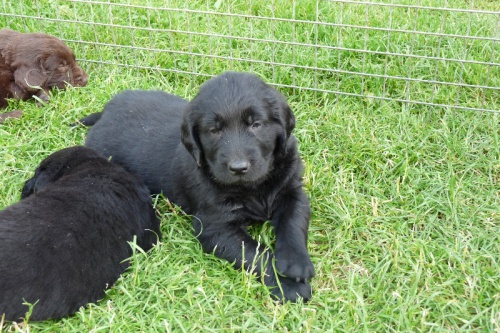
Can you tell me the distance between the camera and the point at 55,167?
3.50 meters

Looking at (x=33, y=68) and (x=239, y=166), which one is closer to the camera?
(x=239, y=166)

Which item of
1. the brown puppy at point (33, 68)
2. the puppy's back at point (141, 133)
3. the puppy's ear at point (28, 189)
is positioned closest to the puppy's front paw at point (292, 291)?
the puppy's back at point (141, 133)

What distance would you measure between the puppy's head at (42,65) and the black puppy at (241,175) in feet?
4.86

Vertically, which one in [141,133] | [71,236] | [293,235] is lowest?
[293,235]

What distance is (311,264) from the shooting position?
9.77ft

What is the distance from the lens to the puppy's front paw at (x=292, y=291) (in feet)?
9.39

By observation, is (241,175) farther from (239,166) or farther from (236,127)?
(236,127)

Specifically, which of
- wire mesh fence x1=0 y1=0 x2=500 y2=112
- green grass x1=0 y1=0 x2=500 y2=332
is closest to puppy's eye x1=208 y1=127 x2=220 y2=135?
green grass x1=0 y1=0 x2=500 y2=332

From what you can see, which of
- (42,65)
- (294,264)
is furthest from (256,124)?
(42,65)

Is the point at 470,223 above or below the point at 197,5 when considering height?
below

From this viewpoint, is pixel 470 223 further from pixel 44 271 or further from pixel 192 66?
pixel 192 66

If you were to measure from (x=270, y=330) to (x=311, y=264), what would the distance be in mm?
443

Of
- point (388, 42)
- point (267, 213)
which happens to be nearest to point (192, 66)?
point (388, 42)

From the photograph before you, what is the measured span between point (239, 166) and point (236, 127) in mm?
215
